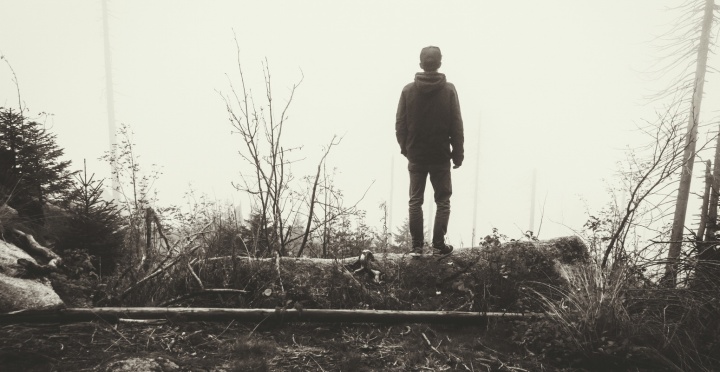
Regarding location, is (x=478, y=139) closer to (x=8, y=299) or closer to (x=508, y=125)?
(x=8, y=299)

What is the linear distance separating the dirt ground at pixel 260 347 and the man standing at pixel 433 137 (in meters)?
1.56

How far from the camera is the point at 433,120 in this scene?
4.56m

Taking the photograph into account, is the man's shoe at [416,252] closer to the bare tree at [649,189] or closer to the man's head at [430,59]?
the bare tree at [649,189]

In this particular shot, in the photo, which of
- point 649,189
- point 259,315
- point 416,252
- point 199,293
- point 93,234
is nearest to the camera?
point 259,315

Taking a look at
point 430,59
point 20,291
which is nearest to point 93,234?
point 20,291

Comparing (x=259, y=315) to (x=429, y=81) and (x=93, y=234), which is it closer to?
(x=93, y=234)

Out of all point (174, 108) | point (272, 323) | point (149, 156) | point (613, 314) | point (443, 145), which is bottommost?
point (272, 323)

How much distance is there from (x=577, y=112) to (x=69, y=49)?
13666 cm

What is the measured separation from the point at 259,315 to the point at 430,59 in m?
3.53

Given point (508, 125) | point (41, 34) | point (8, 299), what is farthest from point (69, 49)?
point (508, 125)

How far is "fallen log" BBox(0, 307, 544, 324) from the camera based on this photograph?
276cm

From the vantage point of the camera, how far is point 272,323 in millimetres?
3098

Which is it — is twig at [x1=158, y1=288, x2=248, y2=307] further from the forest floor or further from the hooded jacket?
the hooded jacket

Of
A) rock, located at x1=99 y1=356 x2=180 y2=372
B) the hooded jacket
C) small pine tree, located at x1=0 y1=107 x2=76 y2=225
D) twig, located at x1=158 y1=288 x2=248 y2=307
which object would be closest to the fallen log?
twig, located at x1=158 y1=288 x2=248 y2=307
